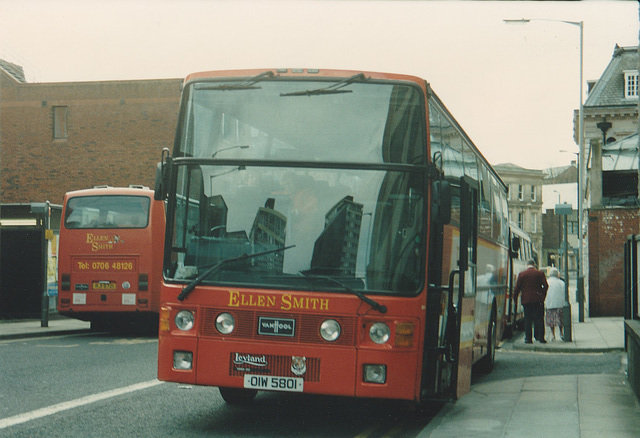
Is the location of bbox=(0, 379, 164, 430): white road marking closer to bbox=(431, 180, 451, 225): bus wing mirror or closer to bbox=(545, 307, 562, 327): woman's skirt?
bbox=(431, 180, 451, 225): bus wing mirror

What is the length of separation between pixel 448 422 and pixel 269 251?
241cm

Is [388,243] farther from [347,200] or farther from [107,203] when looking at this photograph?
[107,203]

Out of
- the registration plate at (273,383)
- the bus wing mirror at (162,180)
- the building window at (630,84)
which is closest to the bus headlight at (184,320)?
the registration plate at (273,383)

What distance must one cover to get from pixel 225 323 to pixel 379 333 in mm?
1372

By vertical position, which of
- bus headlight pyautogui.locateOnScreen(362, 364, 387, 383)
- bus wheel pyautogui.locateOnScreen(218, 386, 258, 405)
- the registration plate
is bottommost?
bus wheel pyautogui.locateOnScreen(218, 386, 258, 405)

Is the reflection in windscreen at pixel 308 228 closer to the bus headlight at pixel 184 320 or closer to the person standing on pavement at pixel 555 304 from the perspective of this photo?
the bus headlight at pixel 184 320

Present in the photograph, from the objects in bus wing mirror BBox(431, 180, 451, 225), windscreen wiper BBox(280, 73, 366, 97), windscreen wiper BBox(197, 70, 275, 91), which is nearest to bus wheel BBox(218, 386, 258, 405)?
bus wing mirror BBox(431, 180, 451, 225)

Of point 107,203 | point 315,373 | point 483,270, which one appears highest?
point 107,203

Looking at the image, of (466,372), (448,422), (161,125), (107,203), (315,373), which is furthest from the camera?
(161,125)

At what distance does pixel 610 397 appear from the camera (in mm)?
9578

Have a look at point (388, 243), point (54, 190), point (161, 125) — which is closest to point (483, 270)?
point (388, 243)

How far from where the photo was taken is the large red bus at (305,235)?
7.32 m

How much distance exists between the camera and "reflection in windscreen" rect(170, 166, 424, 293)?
24.2 feet

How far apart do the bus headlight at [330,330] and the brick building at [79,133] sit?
3411 cm
